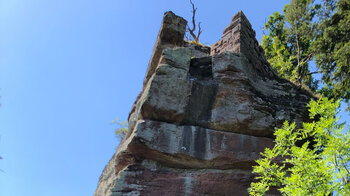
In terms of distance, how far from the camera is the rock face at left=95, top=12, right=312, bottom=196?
5300 millimetres

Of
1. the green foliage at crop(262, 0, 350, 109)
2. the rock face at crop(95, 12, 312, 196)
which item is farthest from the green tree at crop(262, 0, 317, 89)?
the rock face at crop(95, 12, 312, 196)

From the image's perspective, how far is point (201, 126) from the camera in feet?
19.1

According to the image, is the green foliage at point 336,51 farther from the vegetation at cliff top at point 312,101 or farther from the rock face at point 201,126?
the rock face at point 201,126

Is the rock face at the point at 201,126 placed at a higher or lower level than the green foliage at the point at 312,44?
lower

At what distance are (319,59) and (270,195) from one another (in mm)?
8324

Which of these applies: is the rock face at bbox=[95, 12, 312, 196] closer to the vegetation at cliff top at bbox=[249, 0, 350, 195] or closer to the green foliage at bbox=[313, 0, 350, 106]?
the vegetation at cliff top at bbox=[249, 0, 350, 195]

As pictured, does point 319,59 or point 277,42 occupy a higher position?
point 277,42

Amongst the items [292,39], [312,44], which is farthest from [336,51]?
[292,39]

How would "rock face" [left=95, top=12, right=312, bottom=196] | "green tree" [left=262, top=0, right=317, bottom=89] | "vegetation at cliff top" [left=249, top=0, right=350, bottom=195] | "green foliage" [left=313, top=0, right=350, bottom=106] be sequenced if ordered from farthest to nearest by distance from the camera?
"green tree" [left=262, top=0, right=317, bottom=89]
"green foliage" [left=313, top=0, right=350, bottom=106]
"rock face" [left=95, top=12, right=312, bottom=196]
"vegetation at cliff top" [left=249, top=0, right=350, bottom=195]

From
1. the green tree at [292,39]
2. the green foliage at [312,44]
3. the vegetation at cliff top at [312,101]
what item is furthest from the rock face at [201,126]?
the green tree at [292,39]

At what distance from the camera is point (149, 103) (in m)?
5.77

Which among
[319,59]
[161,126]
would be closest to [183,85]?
[161,126]

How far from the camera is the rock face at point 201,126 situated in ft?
17.4

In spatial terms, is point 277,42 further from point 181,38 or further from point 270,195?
point 270,195
